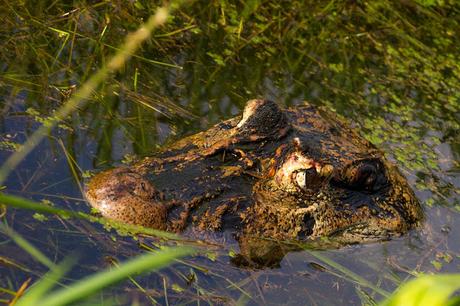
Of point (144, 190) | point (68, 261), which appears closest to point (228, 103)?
point (144, 190)

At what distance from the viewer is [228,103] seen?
5.66 metres

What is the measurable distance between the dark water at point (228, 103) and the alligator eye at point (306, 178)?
386mm

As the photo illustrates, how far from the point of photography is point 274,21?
6984 mm

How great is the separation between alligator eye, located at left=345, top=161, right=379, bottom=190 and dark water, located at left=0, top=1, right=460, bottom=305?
0.37 m

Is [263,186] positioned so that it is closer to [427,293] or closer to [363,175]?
[363,175]

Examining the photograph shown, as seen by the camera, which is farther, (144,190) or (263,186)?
(263,186)

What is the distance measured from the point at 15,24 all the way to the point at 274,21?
98.0 inches

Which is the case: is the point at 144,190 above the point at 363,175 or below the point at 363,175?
above

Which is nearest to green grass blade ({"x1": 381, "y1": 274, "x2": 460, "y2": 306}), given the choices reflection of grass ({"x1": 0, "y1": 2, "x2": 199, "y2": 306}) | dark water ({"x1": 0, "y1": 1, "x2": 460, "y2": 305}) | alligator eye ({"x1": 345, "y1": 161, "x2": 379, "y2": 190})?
reflection of grass ({"x1": 0, "y1": 2, "x2": 199, "y2": 306})

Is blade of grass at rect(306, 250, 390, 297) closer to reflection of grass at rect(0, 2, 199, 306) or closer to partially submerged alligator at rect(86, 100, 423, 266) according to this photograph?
partially submerged alligator at rect(86, 100, 423, 266)

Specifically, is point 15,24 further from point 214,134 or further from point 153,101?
point 214,134

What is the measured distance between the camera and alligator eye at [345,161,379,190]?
173 inches

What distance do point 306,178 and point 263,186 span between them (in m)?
0.24

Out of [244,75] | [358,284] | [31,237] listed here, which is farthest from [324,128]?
[31,237]
